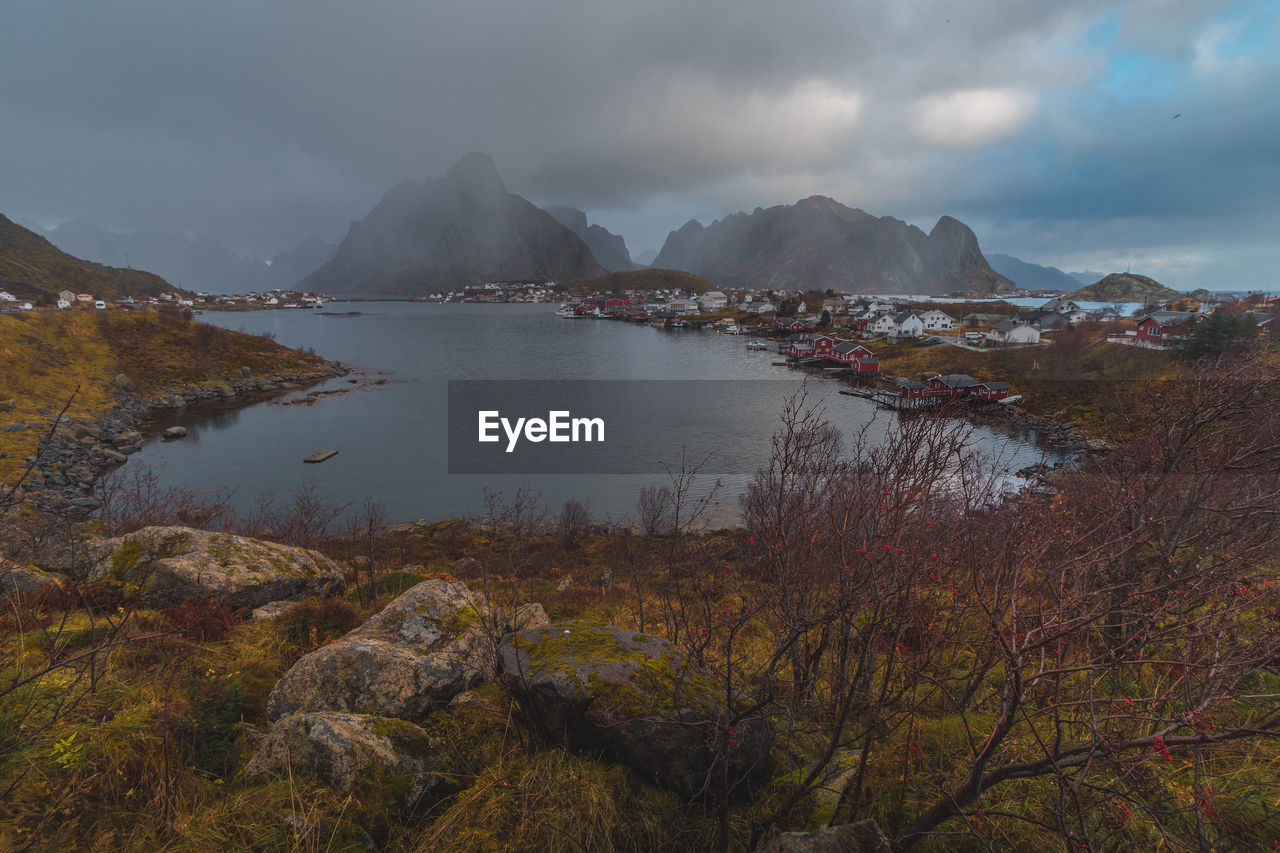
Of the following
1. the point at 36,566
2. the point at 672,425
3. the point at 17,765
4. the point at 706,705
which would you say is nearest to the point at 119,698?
the point at 17,765

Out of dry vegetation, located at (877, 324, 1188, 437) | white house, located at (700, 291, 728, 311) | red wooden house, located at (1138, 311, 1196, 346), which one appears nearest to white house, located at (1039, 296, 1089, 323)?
red wooden house, located at (1138, 311, 1196, 346)

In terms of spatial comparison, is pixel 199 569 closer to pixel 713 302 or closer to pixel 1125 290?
pixel 713 302

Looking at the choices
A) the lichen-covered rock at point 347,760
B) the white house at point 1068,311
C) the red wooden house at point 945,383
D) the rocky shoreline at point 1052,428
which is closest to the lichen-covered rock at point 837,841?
the lichen-covered rock at point 347,760

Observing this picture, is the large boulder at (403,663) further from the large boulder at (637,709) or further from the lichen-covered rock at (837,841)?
the lichen-covered rock at (837,841)

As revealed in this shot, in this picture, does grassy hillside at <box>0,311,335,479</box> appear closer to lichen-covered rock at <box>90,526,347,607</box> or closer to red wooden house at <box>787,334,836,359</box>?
lichen-covered rock at <box>90,526,347,607</box>

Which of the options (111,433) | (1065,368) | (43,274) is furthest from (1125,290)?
(43,274)

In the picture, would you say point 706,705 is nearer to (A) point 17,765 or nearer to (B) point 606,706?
(B) point 606,706
